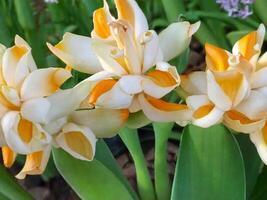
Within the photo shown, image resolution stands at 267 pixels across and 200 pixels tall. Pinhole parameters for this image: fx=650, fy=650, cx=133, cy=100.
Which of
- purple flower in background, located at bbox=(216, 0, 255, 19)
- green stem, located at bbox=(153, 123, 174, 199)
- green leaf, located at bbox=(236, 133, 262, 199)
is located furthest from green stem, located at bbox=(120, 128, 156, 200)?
purple flower in background, located at bbox=(216, 0, 255, 19)

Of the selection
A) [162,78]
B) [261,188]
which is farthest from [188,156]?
Answer: [261,188]

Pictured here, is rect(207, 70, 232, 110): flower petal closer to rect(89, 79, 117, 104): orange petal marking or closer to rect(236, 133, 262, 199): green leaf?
rect(89, 79, 117, 104): orange petal marking

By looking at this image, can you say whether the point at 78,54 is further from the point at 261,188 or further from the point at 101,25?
the point at 261,188

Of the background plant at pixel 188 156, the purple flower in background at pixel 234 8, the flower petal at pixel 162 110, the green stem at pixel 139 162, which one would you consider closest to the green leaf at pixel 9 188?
the background plant at pixel 188 156

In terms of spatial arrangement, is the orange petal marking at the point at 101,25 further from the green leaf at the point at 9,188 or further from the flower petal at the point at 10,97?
the green leaf at the point at 9,188

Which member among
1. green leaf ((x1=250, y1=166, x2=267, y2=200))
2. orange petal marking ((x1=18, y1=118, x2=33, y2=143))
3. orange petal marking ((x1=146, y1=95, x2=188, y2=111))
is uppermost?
orange petal marking ((x1=18, y1=118, x2=33, y2=143))

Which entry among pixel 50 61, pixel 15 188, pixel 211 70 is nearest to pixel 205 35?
pixel 50 61

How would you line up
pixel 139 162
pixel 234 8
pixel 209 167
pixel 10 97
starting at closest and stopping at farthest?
pixel 10 97, pixel 209 167, pixel 139 162, pixel 234 8
